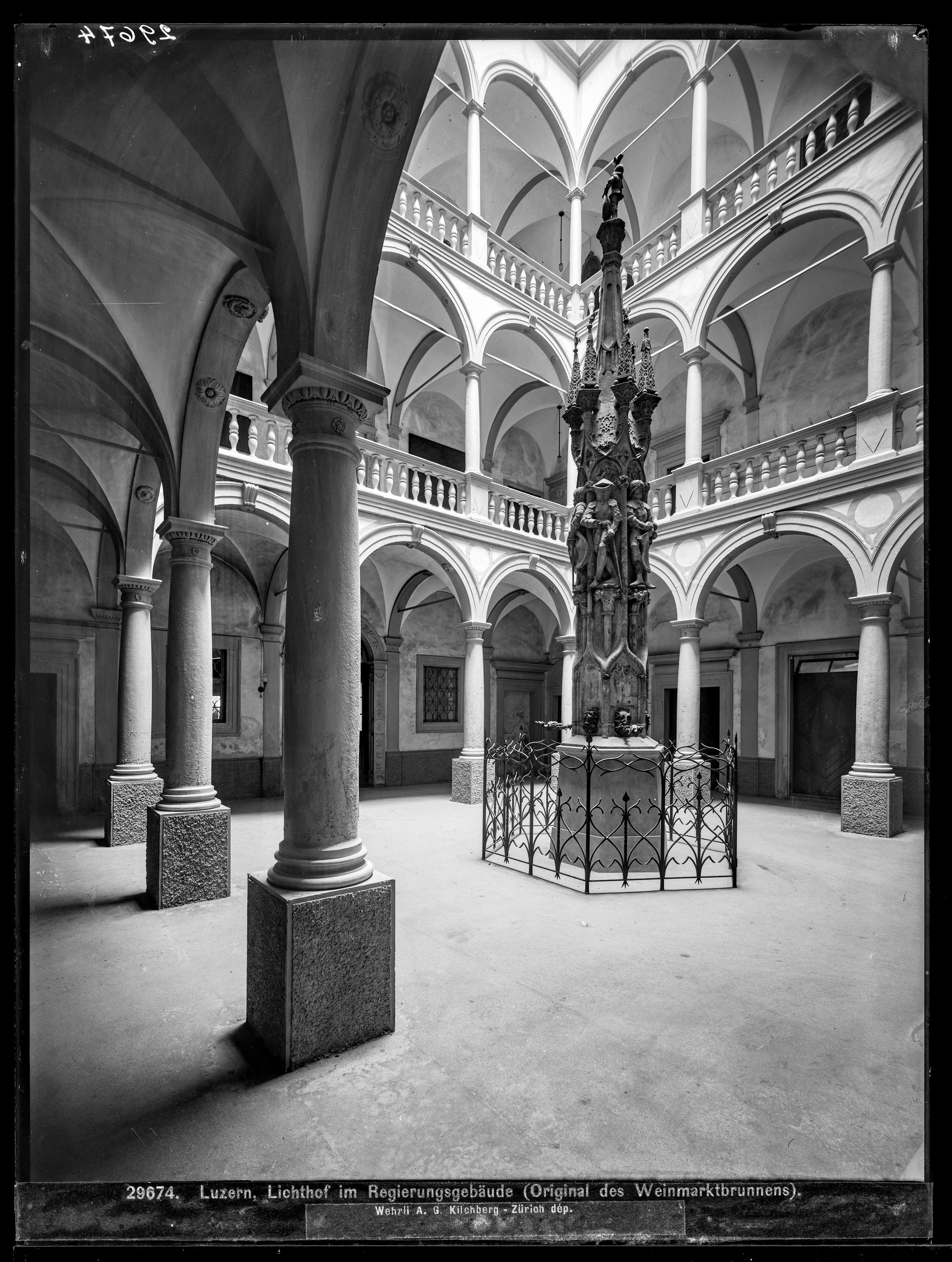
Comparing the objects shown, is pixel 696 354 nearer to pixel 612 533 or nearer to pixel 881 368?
pixel 881 368

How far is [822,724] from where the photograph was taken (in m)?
11.6

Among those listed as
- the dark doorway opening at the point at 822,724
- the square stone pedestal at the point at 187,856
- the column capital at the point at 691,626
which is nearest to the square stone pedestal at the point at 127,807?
the square stone pedestal at the point at 187,856

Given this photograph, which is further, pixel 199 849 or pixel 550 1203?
pixel 199 849

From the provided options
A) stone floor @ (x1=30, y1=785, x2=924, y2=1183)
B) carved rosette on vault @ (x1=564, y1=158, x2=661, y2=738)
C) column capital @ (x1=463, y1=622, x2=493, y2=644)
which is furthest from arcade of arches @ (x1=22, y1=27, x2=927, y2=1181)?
carved rosette on vault @ (x1=564, y1=158, x2=661, y2=738)

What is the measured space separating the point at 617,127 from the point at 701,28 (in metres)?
13.0

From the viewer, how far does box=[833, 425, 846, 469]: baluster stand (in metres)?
8.66

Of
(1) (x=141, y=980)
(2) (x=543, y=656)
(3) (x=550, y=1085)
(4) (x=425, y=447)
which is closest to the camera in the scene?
(3) (x=550, y=1085)

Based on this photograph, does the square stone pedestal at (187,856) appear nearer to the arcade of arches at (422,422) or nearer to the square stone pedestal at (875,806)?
the arcade of arches at (422,422)

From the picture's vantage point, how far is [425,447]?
47.0 feet

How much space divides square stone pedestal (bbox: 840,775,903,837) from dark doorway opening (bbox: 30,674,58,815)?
350 inches

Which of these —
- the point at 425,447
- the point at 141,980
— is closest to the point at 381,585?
the point at 425,447

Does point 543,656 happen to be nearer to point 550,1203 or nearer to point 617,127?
point 617,127

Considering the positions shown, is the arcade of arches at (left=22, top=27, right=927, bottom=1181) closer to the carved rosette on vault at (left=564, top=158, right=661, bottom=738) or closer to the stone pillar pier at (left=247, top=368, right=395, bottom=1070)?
the stone pillar pier at (left=247, top=368, right=395, bottom=1070)

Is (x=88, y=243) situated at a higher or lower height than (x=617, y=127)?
lower
